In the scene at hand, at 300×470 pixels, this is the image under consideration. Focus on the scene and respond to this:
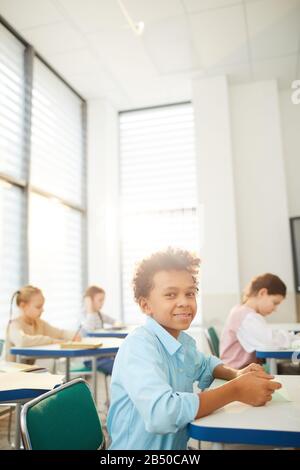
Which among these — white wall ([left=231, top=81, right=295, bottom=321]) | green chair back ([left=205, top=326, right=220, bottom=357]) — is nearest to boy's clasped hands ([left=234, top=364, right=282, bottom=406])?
green chair back ([left=205, top=326, right=220, bottom=357])

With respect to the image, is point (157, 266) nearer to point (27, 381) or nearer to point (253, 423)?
point (253, 423)

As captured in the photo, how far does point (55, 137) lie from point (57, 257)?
147cm

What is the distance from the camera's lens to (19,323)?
2994 millimetres

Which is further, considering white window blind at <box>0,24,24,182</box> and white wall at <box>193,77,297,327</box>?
white wall at <box>193,77,297,327</box>

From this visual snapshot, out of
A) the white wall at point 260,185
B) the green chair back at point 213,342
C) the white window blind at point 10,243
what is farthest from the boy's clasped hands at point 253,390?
the white wall at point 260,185

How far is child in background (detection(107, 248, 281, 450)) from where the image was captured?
98 centimetres

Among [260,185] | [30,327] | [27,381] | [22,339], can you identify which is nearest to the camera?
[27,381]

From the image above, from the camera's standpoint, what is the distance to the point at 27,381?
67.2 inches

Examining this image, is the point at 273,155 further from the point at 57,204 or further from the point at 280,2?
the point at 57,204

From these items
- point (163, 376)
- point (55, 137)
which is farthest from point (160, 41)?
point (163, 376)

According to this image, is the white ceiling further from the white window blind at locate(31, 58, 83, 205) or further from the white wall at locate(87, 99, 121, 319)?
the white wall at locate(87, 99, 121, 319)

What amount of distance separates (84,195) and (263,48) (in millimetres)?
2890

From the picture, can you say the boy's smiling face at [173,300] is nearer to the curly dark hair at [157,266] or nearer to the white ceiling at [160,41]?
the curly dark hair at [157,266]

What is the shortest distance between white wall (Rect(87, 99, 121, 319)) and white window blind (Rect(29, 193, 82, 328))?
218mm
